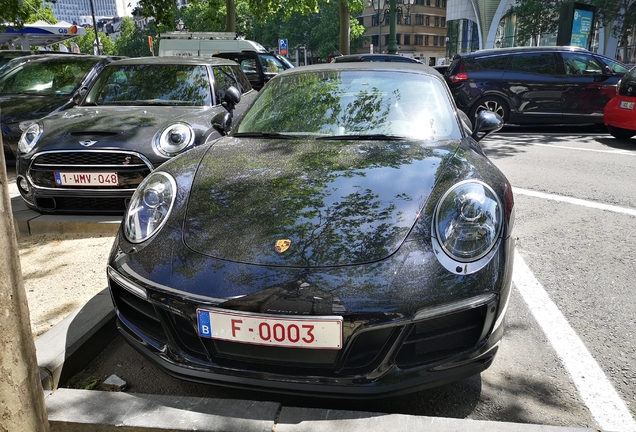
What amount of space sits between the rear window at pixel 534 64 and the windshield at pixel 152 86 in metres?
7.42

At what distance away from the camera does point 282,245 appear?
2.19 meters

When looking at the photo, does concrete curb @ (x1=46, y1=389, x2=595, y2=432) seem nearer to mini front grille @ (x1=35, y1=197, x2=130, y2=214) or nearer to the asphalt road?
the asphalt road

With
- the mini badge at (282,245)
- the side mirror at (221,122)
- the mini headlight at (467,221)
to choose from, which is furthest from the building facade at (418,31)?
the mini badge at (282,245)

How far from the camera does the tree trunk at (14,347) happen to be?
5.22 feet

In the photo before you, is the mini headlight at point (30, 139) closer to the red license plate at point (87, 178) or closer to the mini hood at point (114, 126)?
the mini hood at point (114, 126)

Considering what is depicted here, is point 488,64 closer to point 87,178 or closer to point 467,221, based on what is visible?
point 87,178

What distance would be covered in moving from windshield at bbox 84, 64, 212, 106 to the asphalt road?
131 inches

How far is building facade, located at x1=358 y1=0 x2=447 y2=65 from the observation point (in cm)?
7938

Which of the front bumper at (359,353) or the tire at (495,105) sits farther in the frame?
the tire at (495,105)

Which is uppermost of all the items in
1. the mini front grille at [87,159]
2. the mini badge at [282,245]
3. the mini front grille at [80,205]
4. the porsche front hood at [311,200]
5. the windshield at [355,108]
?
the windshield at [355,108]

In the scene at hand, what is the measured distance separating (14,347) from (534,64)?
11.2 metres

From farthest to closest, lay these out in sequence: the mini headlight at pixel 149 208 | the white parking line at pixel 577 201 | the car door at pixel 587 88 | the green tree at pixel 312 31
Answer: the green tree at pixel 312 31, the car door at pixel 587 88, the white parking line at pixel 577 201, the mini headlight at pixel 149 208

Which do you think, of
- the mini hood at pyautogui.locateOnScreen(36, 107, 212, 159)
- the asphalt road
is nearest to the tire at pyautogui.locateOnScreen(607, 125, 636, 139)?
the asphalt road

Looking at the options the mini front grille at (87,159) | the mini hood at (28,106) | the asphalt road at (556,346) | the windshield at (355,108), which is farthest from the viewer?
the mini hood at (28,106)
